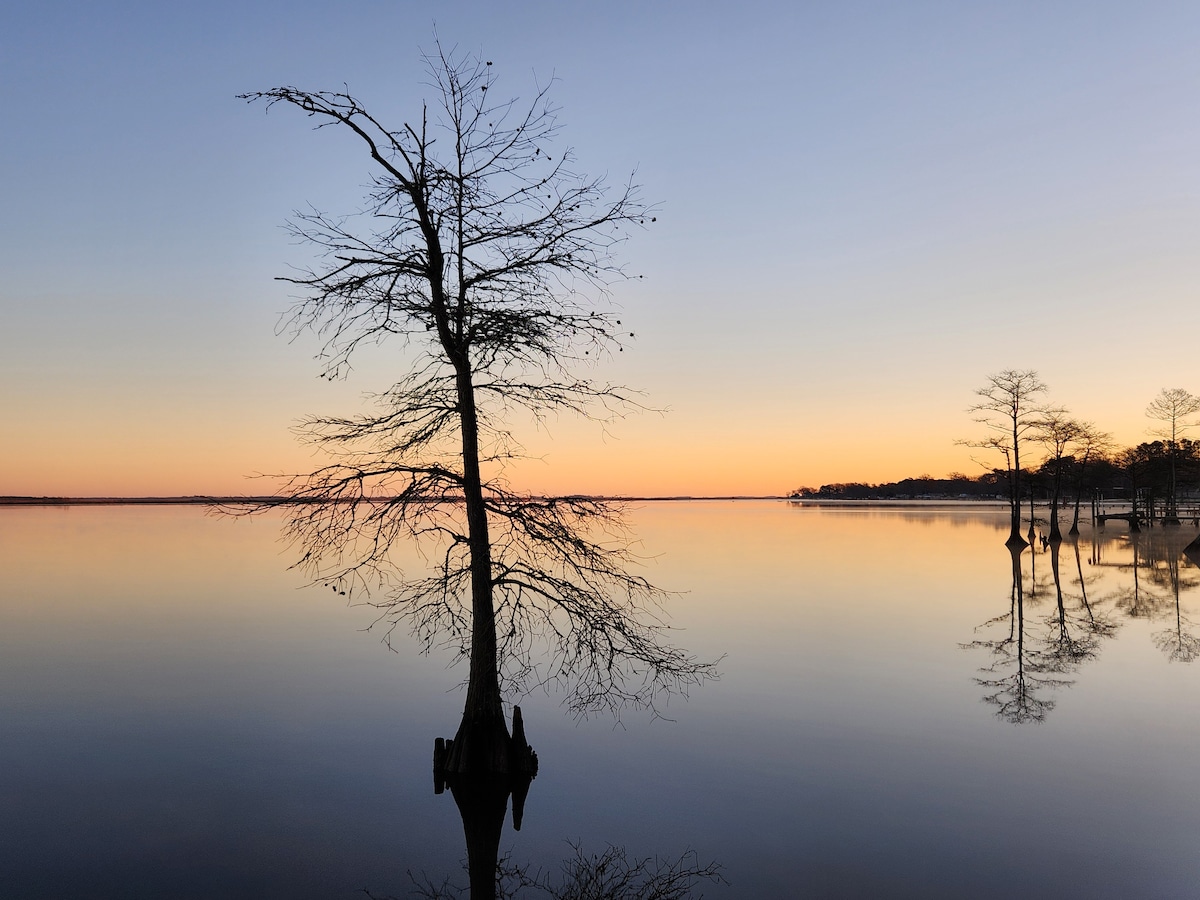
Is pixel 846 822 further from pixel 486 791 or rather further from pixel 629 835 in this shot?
pixel 486 791

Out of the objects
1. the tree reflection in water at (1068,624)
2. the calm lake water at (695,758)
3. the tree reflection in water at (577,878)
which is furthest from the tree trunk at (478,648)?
the tree reflection in water at (1068,624)

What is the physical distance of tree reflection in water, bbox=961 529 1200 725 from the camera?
22172mm

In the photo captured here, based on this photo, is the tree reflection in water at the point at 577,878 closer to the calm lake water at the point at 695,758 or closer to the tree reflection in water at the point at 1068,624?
the calm lake water at the point at 695,758

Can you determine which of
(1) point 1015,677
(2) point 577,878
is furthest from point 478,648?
(1) point 1015,677

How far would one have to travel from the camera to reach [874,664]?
990 inches

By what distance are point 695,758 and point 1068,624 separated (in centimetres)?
2053

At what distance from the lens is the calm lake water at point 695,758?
39.2 ft

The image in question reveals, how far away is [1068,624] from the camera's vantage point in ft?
101

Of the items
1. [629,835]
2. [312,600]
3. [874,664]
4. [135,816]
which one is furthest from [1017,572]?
[135,816]

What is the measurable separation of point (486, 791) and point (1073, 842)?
352 inches

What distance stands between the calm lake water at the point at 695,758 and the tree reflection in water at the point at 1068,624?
165 mm

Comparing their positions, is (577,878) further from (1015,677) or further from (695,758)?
(1015,677)

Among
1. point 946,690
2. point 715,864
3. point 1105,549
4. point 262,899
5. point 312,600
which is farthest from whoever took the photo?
point 1105,549

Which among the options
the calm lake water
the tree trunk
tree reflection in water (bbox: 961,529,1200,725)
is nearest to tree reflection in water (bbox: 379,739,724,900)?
the calm lake water
